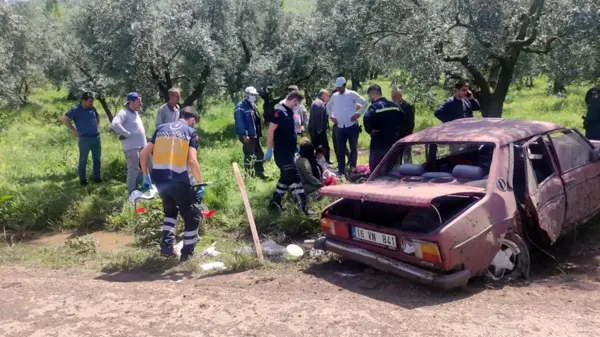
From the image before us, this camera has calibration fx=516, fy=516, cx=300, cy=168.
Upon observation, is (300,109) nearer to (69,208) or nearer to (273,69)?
(69,208)

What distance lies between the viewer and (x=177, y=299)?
4.49 m

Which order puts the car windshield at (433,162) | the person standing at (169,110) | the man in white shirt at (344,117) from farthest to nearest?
the man in white shirt at (344,117), the person standing at (169,110), the car windshield at (433,162)

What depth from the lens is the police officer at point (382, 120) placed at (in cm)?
769

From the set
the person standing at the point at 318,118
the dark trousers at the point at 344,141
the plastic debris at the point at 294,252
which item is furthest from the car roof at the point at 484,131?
the person standing at the point at 318,118

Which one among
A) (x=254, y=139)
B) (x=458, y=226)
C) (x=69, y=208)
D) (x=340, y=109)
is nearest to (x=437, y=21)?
(x=340, y=109)

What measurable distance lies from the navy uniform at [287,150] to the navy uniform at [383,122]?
1.36 meters

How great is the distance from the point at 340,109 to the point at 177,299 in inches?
205

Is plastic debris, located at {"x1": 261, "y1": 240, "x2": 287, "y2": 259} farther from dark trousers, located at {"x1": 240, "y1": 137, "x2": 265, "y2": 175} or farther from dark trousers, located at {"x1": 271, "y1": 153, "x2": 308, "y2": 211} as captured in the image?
dark trousers, located at {"x1": 240, "y1": 137, "x2": 265, "y2": 175}

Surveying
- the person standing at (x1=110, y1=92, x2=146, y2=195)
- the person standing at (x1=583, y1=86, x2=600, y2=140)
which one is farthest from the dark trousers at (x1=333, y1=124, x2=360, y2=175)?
the person standing at (x1=583, y1=86, x2=600, y2=140)

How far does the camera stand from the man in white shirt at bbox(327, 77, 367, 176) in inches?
348

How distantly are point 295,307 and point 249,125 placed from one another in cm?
526

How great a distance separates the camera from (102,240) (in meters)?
7.24

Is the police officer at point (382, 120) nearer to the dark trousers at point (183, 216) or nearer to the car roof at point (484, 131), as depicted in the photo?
the car roof at point (484, 131)

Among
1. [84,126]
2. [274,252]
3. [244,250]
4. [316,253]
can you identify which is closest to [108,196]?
[84,126]
